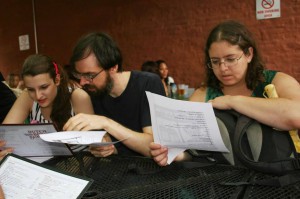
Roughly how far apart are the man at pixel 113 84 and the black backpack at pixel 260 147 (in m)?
0.45

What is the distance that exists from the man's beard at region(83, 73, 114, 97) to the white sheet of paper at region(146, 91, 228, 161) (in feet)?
2.12

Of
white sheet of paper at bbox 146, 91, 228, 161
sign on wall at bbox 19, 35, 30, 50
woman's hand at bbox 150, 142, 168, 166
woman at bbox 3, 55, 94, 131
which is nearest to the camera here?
white sheet of paper at bbox 146, 91, 228, 161

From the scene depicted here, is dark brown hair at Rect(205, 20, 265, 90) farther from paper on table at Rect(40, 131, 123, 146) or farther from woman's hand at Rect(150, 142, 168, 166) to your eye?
paper on table at Rect(40, 131, 123, 146)

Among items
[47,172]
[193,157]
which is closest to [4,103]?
[47,172]

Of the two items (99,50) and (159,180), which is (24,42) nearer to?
(99,50)

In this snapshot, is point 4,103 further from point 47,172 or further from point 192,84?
point 192,84

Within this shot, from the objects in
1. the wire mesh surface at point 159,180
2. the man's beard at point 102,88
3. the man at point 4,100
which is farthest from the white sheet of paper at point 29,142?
the man at point 4,100

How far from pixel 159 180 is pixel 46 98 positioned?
119 cm

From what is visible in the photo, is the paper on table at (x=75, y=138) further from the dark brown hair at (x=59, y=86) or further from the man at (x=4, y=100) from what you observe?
the man at (x=4, y=100)

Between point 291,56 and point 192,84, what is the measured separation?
1.43 metres

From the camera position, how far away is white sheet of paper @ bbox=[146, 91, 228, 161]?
2.82 ft

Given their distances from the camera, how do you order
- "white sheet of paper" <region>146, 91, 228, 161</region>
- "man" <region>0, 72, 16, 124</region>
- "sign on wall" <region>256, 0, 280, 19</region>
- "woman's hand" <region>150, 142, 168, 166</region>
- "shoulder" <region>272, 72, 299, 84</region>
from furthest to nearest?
1. "sign on wall" <region>256, 0, 280, 19</region>
2. "man" <region>0, 72, 16, 124</region>
3. "shoulder" <region>272, 72, 299, 84</region>
4. "woman's hand" <region>150, 142, 168, 166</region>
5. "white sheet of paper" <region>146, 91, 228, 161</region>

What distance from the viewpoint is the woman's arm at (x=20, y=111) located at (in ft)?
5.87

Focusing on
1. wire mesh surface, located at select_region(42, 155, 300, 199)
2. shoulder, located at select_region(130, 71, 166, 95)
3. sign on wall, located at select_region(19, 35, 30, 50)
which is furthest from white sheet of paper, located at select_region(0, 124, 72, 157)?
sign on wall, located at select_region(19, 35, 30, 50)
